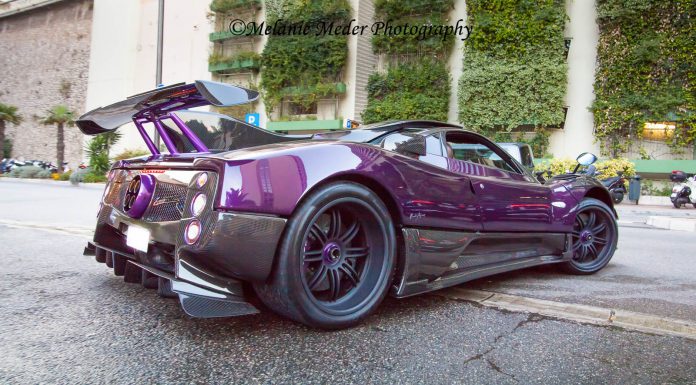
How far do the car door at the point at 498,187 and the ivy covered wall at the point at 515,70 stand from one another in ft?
55.4

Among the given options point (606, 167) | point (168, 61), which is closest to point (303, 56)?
point (168, 61)

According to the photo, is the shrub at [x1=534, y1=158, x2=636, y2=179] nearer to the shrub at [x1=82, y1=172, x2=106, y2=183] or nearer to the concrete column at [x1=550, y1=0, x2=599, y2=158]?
the concrete column at [x1=550, y1=0, x2=599, y2=158]

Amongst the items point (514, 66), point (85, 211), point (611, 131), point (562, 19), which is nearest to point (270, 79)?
point (514, 66)

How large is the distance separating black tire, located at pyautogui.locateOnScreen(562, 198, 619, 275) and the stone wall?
3831 centimetres

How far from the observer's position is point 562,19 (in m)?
19.0

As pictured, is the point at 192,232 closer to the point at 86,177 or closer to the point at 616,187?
the point at 616,187

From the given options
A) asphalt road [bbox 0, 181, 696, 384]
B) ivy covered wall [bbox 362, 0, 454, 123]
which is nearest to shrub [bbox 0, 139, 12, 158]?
ivy covered wall [bbox 362, 0, 454, 123]

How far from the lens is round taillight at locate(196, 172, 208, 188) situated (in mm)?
2045

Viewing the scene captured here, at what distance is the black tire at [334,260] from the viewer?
6.67 feet

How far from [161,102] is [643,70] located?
2000 centimetres

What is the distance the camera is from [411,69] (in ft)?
72.0

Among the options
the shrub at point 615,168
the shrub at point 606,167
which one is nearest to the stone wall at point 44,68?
the shrub at point 606,167

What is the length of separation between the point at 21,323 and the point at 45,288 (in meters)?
0.72

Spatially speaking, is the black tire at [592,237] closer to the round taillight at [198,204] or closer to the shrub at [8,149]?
the round taillight at [198,204]
